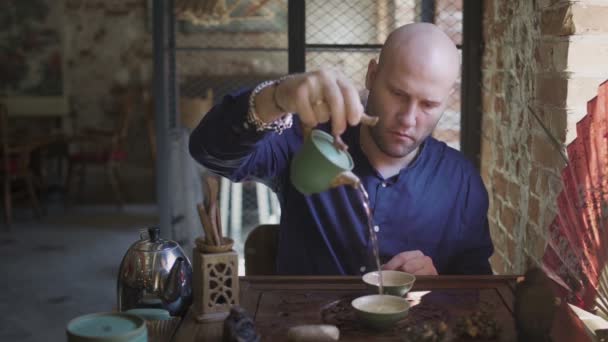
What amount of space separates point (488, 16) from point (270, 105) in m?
1.46

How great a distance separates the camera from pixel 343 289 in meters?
1.62

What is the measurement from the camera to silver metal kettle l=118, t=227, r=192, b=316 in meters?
1.46

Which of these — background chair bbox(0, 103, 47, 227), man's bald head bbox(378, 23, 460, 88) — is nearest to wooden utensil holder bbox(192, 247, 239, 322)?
man's bald head bbox(378, 23, 460, 88)

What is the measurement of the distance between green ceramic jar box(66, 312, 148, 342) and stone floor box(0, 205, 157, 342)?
2490 mm

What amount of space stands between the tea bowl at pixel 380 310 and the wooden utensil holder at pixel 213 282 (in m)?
0.25

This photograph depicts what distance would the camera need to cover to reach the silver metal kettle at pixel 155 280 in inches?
57.6

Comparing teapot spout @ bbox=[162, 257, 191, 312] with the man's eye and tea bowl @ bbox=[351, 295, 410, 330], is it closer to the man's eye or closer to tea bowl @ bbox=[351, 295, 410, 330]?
tea bowl @ bbox=[351, 295, 410, 330]

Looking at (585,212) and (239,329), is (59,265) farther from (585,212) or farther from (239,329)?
(585,212)

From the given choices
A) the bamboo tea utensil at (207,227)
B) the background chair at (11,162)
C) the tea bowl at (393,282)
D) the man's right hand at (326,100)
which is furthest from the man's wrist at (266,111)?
the background chair at (11,162)

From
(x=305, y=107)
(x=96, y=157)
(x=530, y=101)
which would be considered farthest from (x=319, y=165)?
(x=96, y=157)

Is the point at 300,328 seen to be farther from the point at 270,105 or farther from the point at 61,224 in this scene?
the point at 61,224

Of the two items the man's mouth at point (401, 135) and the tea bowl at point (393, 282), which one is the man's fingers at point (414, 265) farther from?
the man's mouth at point (401, 135)

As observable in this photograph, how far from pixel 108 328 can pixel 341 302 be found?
516mm

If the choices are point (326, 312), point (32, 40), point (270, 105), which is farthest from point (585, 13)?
point (32, 40)
